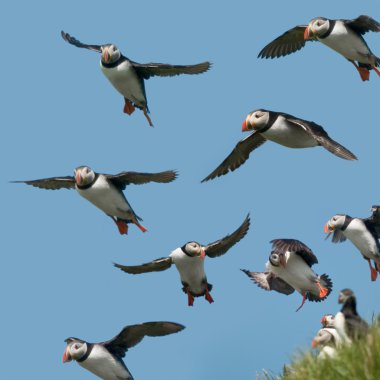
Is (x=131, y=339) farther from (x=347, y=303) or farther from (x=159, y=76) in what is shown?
(x=347, y=303)

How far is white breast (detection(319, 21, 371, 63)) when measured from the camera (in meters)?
14.6

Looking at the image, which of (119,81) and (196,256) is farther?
(119,81)

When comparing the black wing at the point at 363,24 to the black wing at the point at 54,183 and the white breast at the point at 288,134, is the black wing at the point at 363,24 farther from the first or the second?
the black wing at the point at 54,183

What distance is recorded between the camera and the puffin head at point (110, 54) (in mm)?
15391

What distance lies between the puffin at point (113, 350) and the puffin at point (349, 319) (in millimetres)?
4604

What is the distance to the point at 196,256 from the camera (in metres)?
14.5

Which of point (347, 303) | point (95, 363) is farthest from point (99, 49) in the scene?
point (347, 303)

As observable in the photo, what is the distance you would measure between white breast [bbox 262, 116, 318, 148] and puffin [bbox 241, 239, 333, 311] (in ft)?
4.59

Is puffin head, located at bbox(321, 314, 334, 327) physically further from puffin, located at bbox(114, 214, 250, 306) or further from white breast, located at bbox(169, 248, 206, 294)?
white breast, located at bbox(169, 248, 206, 294)

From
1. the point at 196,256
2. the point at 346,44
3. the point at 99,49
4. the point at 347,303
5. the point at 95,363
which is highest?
the point at 99,49

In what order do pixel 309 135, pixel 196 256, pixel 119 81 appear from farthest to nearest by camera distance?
1. pixel 119 81
2. pixel 196 256
3. pixel 309 135

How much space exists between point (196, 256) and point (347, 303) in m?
5.39

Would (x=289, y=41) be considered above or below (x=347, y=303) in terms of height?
above

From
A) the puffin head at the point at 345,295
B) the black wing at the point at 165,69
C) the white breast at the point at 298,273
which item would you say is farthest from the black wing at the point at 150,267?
the puffin head at the point at 345,295
